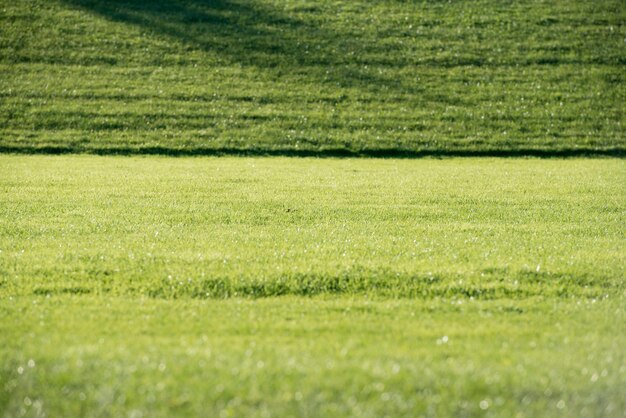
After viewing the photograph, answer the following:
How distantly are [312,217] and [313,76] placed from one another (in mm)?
24874

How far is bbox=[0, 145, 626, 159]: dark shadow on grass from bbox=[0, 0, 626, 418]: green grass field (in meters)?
0.13

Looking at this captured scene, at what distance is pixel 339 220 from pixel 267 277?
5.41m

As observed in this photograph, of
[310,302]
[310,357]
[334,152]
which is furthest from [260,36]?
[310,357]

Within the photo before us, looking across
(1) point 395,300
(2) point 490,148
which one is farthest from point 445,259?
(2) point 490,148

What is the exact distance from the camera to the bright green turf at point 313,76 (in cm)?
3238

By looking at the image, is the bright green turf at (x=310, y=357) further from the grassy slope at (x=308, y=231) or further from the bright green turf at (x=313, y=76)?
the bright green turf at (x=313, y=76)

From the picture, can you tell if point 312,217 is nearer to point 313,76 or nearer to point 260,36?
point 313,76

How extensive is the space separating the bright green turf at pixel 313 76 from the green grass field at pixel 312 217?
0.17 meters

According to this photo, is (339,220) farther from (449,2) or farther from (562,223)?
(449,2)

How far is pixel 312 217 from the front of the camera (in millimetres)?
16562

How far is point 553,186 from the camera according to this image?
22.0 meters

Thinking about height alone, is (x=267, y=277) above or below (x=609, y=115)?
above

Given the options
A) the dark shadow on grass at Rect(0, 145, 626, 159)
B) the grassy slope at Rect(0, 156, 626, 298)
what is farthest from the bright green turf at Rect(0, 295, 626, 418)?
the dark shadow on grass at Rect(0, 145, 626, 159)

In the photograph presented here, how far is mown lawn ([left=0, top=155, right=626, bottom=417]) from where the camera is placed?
6.80 meters
